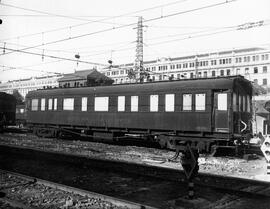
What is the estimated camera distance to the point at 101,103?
1916 cm

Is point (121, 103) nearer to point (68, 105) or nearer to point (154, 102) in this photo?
point (154, 102)

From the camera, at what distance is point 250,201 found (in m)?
7.31

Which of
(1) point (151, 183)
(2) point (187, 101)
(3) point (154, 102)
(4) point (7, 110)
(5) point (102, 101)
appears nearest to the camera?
(1) point (151, 183)

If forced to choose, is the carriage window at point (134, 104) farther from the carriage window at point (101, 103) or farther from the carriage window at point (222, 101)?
the carriage window at point (222, 101)

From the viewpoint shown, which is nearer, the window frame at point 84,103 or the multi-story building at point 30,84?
the window frame at point 84,103

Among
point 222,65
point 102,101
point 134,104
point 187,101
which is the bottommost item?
point 134,104

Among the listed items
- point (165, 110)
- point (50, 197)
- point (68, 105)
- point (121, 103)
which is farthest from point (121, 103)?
point (50, 197)

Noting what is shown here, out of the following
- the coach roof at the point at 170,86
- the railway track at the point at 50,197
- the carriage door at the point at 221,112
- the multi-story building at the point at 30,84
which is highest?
the multi-story building at the point at 30,84

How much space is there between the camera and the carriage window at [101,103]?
1881 cm

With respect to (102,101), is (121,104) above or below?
below

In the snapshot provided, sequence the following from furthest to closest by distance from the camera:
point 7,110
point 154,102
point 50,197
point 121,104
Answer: point 7,110 → point 121,104 → point 154,102 → point 50,197

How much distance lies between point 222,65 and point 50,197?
83716 mm

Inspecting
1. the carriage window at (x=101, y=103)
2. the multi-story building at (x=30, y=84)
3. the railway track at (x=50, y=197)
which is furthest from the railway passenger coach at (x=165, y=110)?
the multi-story building at (x=30, y=84)

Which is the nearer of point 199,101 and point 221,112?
point 221,112
